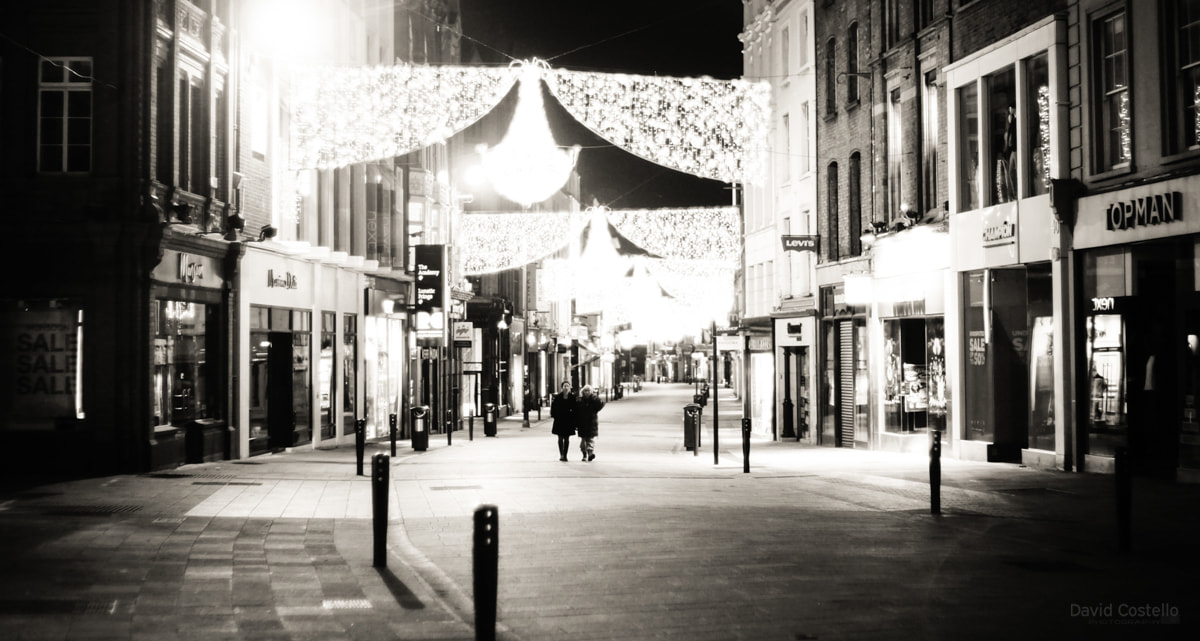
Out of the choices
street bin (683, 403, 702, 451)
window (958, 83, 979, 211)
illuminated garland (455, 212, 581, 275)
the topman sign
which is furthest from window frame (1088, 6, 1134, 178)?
illuminated garland (455, 212, 581, 275)

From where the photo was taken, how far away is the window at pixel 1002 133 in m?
22.0

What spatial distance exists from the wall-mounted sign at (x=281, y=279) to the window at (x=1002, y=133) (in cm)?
1542

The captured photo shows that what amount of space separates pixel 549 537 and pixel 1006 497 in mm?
7471

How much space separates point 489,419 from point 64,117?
2069 centimetres

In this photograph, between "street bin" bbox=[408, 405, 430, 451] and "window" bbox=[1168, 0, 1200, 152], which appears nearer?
"window" bbox=[1168, 0, 1200, 152]

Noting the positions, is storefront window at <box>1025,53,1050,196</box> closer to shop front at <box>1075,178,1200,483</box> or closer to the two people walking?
shop front at <box>1075,178,1200,483</box>

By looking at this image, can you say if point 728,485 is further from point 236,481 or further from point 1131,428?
point 236,481

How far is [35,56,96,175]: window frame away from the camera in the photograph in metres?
19.9

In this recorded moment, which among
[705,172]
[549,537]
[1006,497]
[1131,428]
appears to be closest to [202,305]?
[705,172]

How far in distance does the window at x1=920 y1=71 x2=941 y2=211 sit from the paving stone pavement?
8061mm

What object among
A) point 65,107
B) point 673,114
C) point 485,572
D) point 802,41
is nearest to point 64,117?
point 65,107

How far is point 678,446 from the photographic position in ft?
109

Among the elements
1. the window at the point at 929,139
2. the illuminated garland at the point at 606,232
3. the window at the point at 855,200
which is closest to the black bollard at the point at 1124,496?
the window at the point at 929,139

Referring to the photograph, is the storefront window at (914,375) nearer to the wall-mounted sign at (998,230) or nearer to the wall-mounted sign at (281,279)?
the wall-mounted sign at (998,230)
